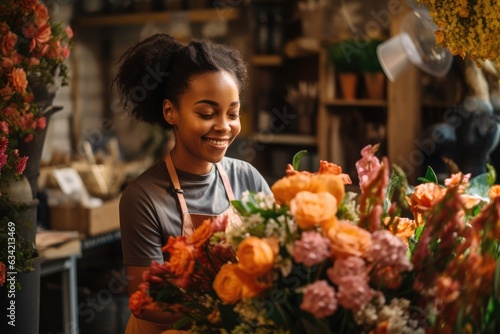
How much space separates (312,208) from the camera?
1006mm

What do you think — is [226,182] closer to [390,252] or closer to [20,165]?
[20,165]

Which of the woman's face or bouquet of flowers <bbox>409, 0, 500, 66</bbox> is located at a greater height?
bouquet of flowers <bbox>409, 0, 500, 66</bbox>

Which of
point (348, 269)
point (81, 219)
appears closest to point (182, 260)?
point (348, 269)

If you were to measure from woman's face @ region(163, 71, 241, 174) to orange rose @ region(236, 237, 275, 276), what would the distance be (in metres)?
0.61

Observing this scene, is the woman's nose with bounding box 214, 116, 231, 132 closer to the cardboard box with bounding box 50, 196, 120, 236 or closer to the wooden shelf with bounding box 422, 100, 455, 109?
the cardboard box with bounding box 50, 196, 120, 236

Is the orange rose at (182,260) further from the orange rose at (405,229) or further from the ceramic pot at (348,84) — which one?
the ceramic pot at (348,84)

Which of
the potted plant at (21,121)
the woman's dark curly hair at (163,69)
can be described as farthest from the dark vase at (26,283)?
the woman's dark curly hair at (163,69)

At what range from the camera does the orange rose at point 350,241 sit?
38.8 inches

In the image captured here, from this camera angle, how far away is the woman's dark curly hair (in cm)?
168

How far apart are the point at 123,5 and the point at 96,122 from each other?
100 centimetres

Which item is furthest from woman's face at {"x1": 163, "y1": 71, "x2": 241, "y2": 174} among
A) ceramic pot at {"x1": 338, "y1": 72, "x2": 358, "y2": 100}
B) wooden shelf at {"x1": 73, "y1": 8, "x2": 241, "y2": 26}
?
wooden shelf at {"x1": 73, "y1": 8, "x2": 241, "y2": 26}

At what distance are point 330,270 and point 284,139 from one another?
159 inches

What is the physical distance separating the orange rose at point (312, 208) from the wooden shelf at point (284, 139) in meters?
3.83

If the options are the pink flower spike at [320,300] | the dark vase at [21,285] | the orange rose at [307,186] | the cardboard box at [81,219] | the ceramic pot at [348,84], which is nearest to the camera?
the pink flower spike at [320,300]
